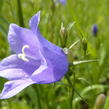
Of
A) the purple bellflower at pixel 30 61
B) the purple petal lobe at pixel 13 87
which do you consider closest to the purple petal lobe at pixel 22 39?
the purple bellflower at pixel 30 61

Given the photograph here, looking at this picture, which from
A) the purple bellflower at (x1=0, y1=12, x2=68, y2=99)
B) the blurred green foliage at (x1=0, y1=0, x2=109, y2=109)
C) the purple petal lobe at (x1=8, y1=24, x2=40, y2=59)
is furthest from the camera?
the blurred green foliage at (x1=0, y1=0, x2=109, y2=109)

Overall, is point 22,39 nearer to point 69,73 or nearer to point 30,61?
point 30,61

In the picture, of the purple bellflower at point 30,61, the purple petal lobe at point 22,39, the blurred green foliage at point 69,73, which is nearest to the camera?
the purple bellflower at point 30,61

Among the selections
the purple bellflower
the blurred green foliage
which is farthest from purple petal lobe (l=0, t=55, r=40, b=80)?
the blurred green foliage

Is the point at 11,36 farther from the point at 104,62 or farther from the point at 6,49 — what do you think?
the point at 6,49

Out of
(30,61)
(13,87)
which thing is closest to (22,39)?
(30,61)

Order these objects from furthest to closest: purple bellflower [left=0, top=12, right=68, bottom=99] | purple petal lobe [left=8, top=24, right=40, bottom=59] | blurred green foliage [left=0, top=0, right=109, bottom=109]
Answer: blurred green foliage [left=0, top=0, right=109, bottom=109] < purple petal lobe [left=8, top=24, right=40, bottom=59] < purple bellflower [left=0, top=12, right=68, bottom=99]

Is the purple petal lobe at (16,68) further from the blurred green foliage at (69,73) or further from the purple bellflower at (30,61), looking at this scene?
the blurred green foliage at (69,73)

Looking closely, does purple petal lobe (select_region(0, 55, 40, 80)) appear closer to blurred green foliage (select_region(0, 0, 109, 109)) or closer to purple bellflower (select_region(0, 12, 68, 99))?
purple bellflower (select_region(0, 12, 68, 99))

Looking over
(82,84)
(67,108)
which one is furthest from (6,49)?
(67,108)
